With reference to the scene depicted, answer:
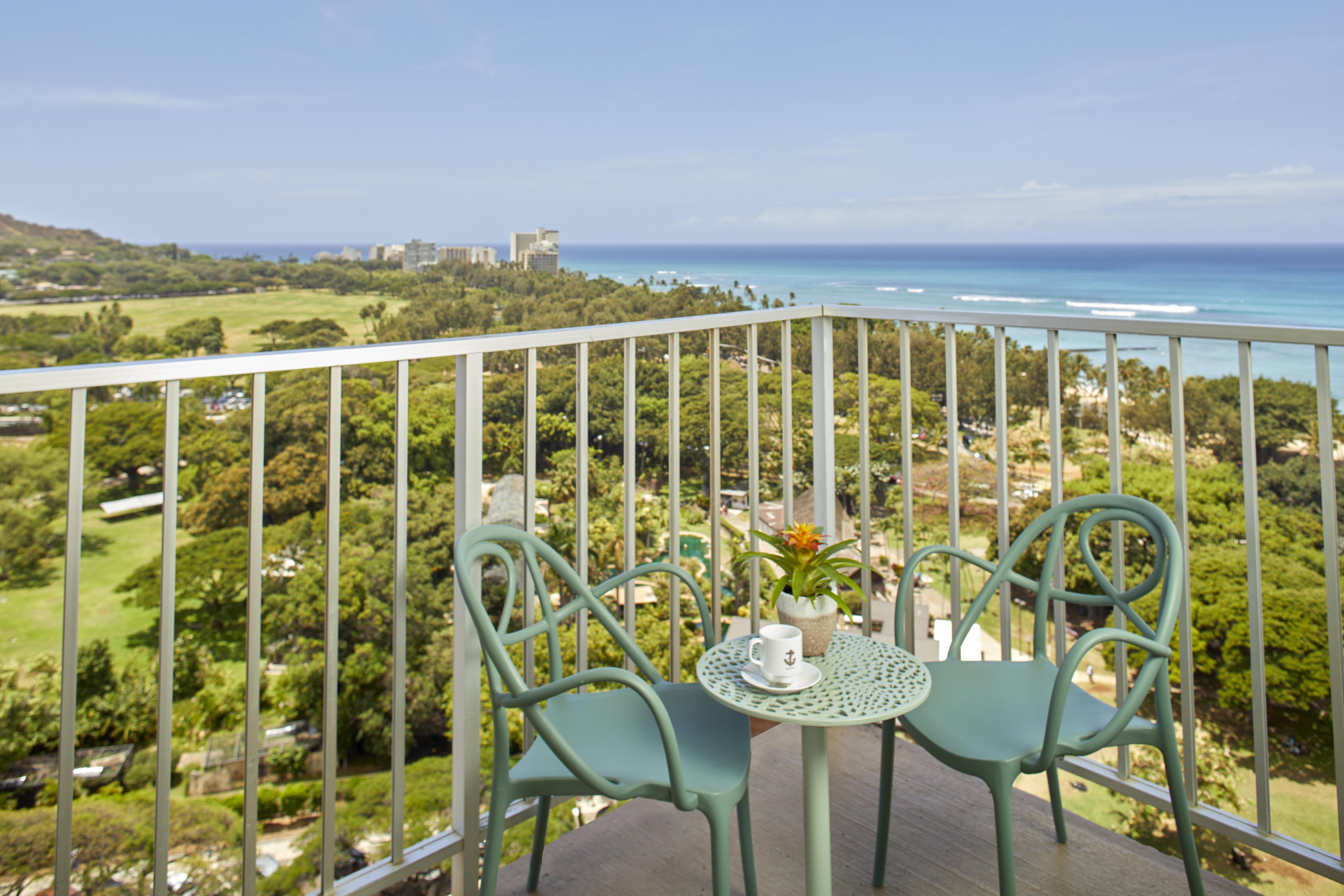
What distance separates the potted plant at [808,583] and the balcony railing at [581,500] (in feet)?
1.43

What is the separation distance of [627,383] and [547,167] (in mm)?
31186

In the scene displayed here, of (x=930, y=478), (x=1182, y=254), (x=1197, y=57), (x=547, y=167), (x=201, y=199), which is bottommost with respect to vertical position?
(x=930, y=478)

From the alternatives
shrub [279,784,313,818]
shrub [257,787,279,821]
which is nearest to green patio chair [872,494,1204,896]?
shrub [279,784,313,818]

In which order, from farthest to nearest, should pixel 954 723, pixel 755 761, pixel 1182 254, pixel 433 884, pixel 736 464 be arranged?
1. pixel 1182 254
2. pixel 433 884
3. pixel 736 464
4. pixel 755 761
5. pixel 954 723

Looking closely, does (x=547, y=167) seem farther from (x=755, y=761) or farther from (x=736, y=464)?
(x=755, y=761)

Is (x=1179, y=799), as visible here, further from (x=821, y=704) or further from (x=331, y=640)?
(x=331, y=640)

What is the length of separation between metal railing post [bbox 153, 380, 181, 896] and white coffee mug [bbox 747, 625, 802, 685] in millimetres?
887

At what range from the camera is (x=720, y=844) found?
3.99 ft

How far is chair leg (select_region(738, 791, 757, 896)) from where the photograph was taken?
1.42 metres

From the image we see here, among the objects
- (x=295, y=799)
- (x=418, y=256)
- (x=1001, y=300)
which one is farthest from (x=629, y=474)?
(x=1001, y=300)

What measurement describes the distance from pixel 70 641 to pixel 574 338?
97cm

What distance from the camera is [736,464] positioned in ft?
21.0

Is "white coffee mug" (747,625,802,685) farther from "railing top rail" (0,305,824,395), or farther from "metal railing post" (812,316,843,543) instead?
"metal railing post" (812,316,843,543)

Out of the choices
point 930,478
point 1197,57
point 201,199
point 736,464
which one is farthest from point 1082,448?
point 201,199
